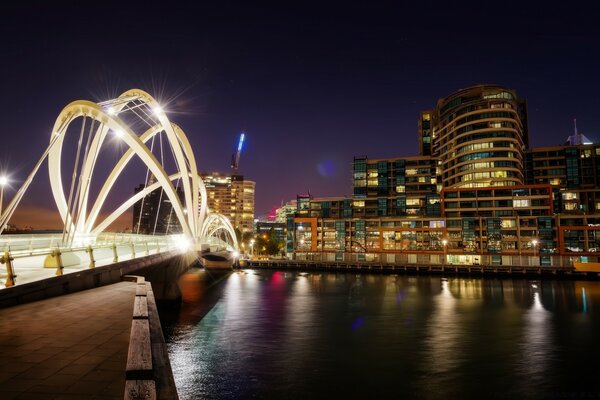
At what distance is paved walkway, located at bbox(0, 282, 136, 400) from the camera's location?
619 centimetres

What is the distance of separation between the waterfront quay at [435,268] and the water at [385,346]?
27565 millimetres

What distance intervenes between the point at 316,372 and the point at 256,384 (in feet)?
12.7

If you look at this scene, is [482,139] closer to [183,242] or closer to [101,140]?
[183,242]

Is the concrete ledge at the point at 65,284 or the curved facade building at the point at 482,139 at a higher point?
the curved facade building at the point at 482,139

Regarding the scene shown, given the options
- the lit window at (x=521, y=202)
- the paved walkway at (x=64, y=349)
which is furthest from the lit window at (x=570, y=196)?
the paved walkway at (x=64, y=349)

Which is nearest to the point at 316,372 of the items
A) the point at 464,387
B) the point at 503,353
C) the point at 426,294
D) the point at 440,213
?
the point at 464,387

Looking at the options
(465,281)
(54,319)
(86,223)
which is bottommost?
(465,281)

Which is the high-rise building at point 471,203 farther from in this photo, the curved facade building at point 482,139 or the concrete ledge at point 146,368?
the concrete ledge at point 146,368

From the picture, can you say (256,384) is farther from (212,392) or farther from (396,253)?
(396,253)

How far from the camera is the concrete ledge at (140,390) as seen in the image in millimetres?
5035

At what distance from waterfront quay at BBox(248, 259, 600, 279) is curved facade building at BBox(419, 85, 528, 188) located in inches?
1180

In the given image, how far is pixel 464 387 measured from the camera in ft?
70.7

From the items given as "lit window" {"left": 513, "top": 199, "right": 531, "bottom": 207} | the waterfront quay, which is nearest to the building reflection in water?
the waterfront quay

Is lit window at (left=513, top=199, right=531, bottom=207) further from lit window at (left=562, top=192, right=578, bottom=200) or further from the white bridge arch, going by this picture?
the white bridge arch
